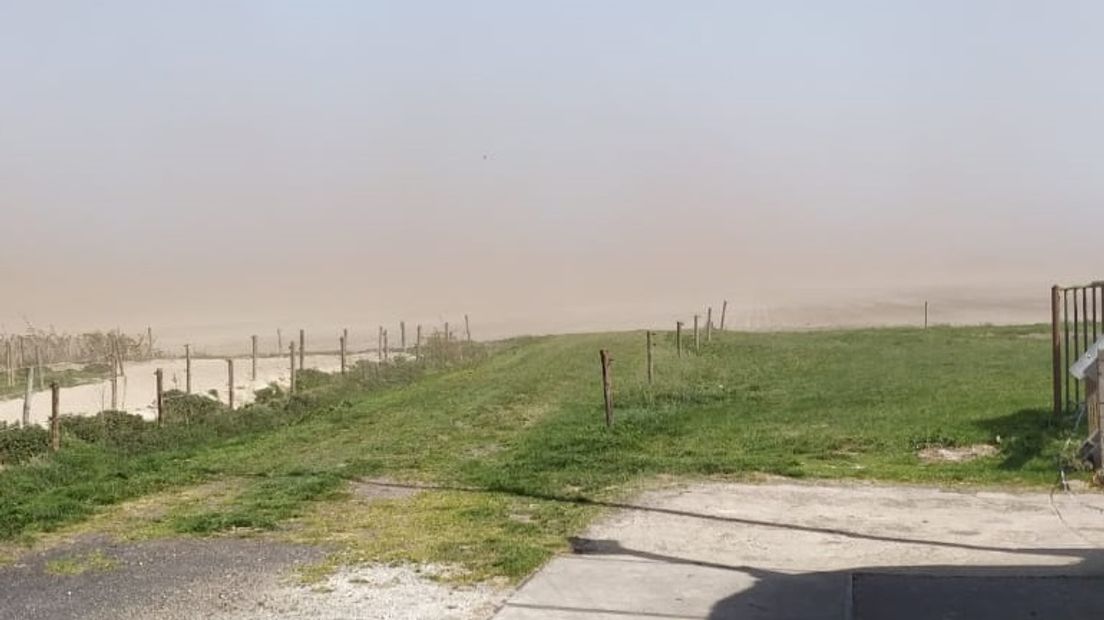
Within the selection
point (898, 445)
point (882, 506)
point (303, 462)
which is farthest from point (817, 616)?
point (303, 462)

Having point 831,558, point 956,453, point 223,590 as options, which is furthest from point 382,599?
point 956,453

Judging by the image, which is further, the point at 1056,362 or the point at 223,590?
the point at 1056,362

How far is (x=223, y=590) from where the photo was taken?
306 inches

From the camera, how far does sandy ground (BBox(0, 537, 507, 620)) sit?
7.15 m

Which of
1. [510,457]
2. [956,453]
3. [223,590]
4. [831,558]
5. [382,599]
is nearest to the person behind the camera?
[382,599]

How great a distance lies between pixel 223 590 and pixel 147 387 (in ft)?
82.3

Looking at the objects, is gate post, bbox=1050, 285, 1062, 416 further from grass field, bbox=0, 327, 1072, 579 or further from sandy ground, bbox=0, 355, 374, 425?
sandy ground, bbox=0, 355, 374, 425

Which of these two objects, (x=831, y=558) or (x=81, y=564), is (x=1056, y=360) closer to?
(x=831, y=558)

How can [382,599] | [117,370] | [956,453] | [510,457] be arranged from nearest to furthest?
1. [382,599]
2. [956,453]
3. [510,457]
4. [117,370]

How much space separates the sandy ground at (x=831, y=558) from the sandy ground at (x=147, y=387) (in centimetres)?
1377

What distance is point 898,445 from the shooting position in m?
14.5

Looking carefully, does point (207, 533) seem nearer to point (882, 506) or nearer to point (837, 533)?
point (837, 533)

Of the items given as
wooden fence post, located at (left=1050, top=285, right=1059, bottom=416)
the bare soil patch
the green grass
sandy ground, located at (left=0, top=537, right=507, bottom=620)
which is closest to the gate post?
wooden fence post, located at (left=1050, top=285, right=1059, bottom=416)

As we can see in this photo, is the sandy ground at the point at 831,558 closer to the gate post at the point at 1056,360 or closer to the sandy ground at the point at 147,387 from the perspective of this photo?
the gate post at the point at 1056,360
